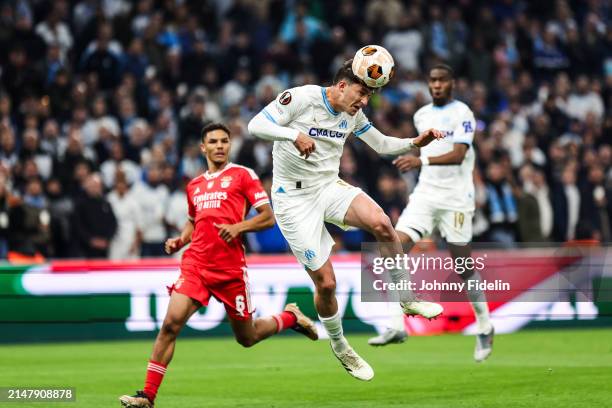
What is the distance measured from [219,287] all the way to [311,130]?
1.69 meters

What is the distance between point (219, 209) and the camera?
11.1 metres

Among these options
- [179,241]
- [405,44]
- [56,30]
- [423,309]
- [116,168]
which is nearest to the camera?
[179,241]

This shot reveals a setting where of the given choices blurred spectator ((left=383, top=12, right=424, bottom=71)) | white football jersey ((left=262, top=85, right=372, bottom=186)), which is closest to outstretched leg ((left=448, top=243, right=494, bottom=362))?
white football jersey ((left=262, top=85, right=372, bottom=186))

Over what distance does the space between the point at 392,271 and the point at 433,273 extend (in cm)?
420

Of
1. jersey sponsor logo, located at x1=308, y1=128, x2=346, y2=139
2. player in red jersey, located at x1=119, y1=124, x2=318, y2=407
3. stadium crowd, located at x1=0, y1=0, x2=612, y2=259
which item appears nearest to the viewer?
player in red jersey, located at x1=119, y1=124, x2=318, y2=407

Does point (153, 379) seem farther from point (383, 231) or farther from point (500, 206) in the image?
point (500, 206)

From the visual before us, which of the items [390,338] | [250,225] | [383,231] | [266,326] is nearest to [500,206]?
[390,338]

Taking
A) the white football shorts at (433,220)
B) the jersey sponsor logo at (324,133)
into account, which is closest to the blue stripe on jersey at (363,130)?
the jersey sponsor logo at (324,133)

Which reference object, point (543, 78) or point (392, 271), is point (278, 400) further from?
point (543, 78)

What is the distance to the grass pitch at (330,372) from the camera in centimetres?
1152

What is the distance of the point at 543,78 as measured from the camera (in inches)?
1124

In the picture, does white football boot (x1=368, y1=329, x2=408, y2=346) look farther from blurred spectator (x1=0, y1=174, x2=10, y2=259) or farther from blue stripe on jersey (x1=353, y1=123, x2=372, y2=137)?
blurred spectator (x1=0, y1=174, x2=10, y2=259)

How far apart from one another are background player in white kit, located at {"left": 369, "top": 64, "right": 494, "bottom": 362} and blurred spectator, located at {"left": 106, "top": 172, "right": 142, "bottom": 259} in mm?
7086

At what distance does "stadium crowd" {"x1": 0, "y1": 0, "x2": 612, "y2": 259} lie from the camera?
20.5 m
